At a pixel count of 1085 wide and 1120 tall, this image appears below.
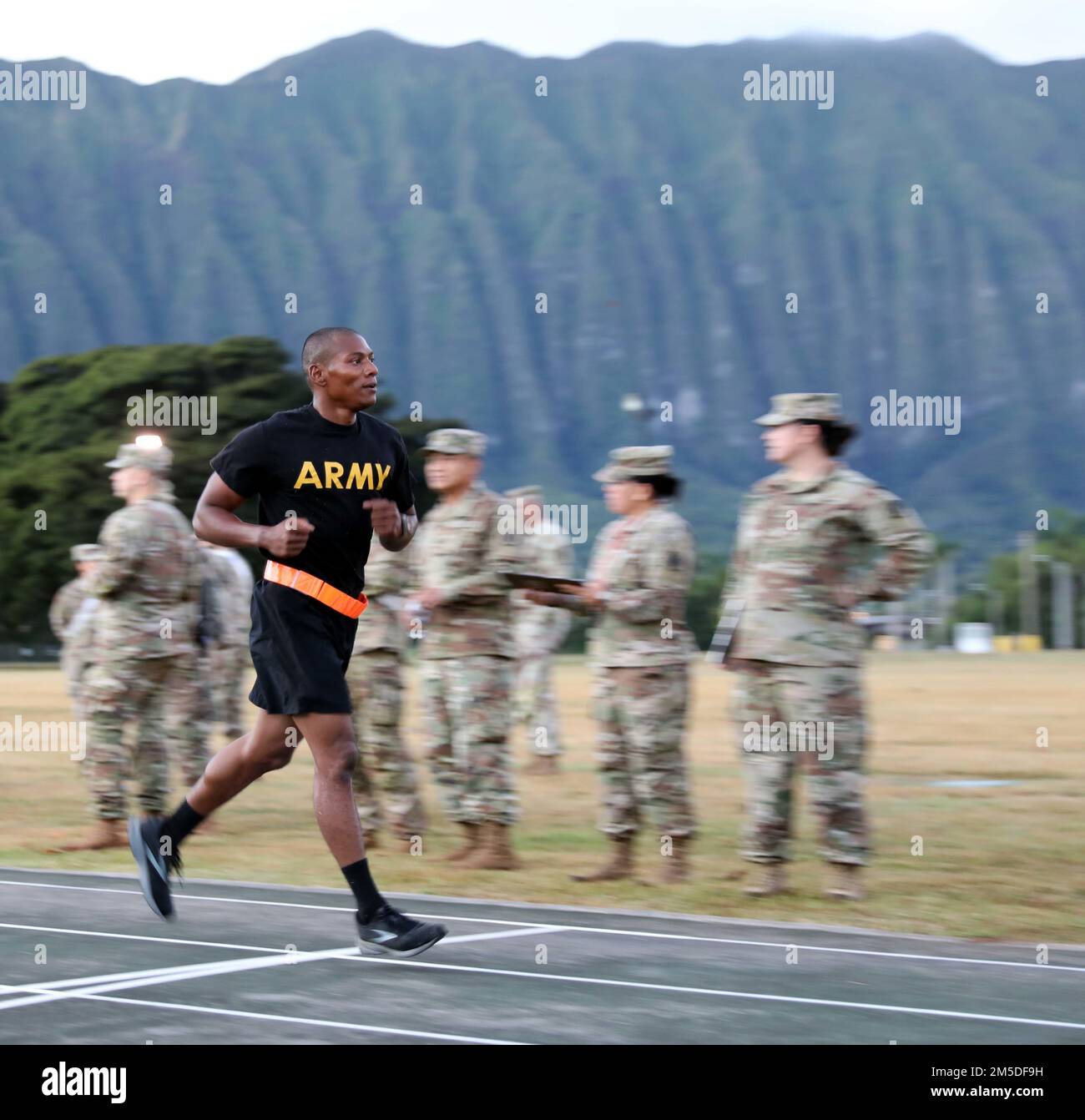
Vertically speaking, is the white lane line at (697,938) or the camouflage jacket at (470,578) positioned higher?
the camouflage jacket at (470,578)

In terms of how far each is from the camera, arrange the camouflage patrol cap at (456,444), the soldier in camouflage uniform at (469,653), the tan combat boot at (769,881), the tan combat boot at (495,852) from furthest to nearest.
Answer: the camouflage patrol cap at (456,444) < the soldier in camouflage uniform at (469,653) < the tan combat boot at (495,852) < the tan combat boot at (769,881)

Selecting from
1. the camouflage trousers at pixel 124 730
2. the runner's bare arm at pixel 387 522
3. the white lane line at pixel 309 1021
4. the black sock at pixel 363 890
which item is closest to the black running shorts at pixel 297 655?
the runner's bare arm at pixel 387 522

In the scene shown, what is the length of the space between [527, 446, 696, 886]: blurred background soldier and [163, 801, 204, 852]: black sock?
100 inches

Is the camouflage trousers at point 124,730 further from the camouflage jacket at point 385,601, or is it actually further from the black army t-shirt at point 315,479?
the black army t-shirt at point 315,479

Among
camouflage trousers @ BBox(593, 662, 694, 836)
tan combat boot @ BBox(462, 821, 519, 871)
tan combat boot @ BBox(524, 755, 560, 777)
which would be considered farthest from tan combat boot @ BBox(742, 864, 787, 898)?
tan combat boot @ BBox(524, 755, 560, 777)

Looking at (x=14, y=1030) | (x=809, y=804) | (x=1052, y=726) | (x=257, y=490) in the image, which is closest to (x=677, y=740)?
(x=809, y=804)

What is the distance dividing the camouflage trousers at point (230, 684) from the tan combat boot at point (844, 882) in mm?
7660

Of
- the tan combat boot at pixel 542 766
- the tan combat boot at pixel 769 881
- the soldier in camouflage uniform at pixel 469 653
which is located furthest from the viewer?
the tan combat boot at pixel 542 766

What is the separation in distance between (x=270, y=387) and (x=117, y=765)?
46536 mm

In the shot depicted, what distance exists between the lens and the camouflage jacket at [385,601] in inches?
431

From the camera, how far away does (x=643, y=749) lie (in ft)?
31.1

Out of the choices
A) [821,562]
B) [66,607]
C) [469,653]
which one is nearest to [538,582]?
[469,653]

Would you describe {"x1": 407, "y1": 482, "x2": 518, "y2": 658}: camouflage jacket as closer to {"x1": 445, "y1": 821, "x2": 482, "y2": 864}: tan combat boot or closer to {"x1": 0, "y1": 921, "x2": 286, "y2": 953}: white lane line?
{"x1": 445, "y1": 821, "x2": 482, "y2": 864}: tan combat boot
